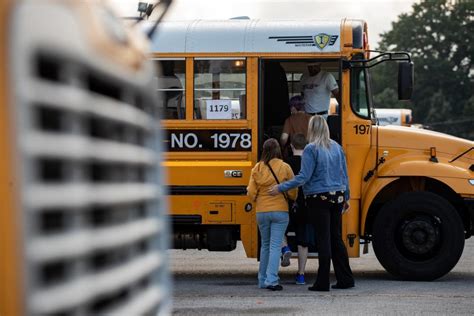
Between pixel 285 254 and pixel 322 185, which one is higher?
pixel 322 185

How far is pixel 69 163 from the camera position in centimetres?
277

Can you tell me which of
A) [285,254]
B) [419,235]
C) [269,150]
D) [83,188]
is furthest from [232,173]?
[83,188]

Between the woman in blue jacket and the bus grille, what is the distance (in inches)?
316

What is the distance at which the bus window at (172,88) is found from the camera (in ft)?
41.0

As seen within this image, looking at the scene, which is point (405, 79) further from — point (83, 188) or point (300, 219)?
point (83, 188)

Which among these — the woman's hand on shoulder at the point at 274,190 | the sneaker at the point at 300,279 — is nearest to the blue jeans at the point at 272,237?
the woman's hand on shoulder at the point at 274,190

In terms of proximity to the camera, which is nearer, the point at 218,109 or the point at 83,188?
the point at 83,188

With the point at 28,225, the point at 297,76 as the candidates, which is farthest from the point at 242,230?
the point at 28,225

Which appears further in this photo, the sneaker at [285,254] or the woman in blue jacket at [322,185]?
the sneaker at [285,254]

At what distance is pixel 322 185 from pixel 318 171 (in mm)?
137

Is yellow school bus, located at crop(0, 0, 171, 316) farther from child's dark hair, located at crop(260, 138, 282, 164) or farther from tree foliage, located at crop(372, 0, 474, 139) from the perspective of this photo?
tree foliage, located at crop(372, 0, 474, 139)

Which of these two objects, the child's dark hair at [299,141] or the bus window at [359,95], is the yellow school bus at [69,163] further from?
the bus window at [359,95]

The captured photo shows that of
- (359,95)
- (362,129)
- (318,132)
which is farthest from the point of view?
(359,95)

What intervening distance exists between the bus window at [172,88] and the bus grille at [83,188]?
8859 mm
